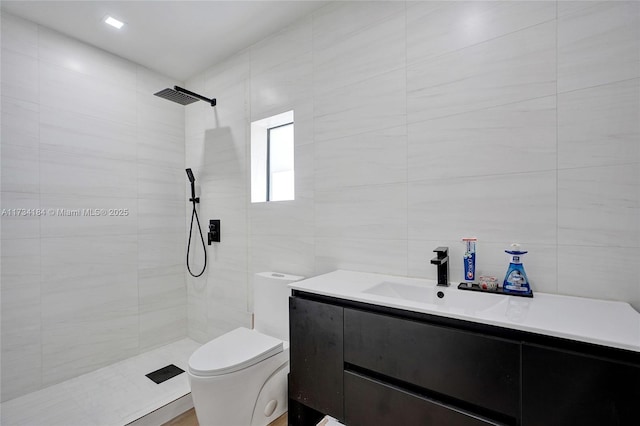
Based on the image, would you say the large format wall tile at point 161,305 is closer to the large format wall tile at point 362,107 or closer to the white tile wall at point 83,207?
the white tile wall at point 83,207

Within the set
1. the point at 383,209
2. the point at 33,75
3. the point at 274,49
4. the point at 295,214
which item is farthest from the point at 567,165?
the point at 33,75

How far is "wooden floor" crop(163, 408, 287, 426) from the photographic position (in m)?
1.71

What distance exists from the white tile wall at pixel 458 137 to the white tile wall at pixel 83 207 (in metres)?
1.05

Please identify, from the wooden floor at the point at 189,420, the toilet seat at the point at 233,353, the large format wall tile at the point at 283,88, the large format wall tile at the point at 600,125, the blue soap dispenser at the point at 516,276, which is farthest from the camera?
the large format wall tile at the point at 283,88

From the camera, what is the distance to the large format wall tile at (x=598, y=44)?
3.53 feet

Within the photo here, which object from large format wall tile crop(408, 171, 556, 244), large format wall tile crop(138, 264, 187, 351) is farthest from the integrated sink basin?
large format wall tile crop(138, 264, 187, 351)

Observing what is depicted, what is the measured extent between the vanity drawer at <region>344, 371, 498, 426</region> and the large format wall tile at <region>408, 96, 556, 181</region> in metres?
0.95

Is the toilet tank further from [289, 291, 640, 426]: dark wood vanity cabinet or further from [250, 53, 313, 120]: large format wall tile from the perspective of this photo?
[250, 53, 313, 120]: large format wall tile

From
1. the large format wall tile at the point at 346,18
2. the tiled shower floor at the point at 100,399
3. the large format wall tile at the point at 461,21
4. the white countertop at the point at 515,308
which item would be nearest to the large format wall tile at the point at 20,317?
the tiled shower floor at the point at 100,399

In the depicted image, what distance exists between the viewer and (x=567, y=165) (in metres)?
1.17

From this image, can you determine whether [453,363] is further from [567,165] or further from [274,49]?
[274,49]

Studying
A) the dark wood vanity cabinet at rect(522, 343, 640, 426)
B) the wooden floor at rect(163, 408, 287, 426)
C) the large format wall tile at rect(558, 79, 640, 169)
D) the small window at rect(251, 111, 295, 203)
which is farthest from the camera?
the small window at rect(251, 111, 295, 203)

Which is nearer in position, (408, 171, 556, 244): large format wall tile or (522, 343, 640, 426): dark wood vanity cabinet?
(522, 343, 640, 426): dark wood vanity cabinet

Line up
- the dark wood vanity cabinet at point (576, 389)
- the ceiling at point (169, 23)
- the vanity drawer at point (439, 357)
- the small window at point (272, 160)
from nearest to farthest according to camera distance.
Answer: the dark wood vanity cabinet at point (576, 389) → the vanity drawer at point (439, 357) → the ceiling at point (169, 23) → the small window at point (272, 160)
